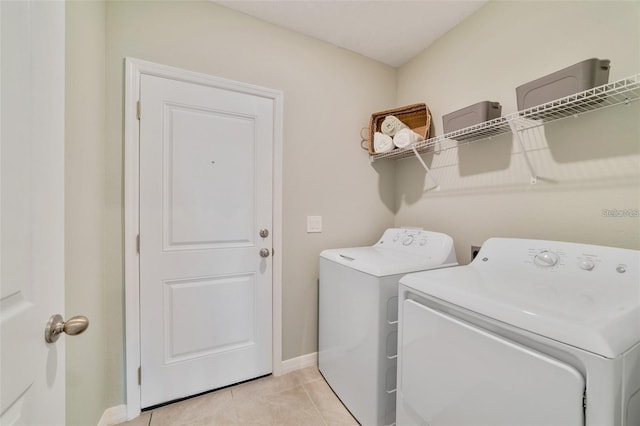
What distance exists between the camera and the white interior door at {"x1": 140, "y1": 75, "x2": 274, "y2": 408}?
151cm

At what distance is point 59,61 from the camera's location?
1.97 feet

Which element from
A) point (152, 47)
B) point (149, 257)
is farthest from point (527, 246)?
point (152, 47)

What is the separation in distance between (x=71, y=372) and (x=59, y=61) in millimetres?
1153

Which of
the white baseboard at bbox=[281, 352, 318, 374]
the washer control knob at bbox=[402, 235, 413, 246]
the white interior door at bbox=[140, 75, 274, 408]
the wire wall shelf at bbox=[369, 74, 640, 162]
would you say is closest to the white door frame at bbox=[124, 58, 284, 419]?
the white interior door at bbox=[140, 75, 274, 408]

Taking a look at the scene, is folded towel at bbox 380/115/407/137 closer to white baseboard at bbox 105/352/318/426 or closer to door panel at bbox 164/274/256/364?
door panel at bbox 164/274/256/364

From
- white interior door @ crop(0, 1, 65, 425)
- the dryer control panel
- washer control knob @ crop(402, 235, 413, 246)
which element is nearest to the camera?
white interior door @ crop(0, 1, 65, 425)

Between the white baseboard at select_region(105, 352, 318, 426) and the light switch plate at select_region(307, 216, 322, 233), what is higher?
the light switch plate at select_region(307, 216, 322, 233)

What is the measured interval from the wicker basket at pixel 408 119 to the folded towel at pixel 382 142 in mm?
73

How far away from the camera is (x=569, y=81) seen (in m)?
1.07

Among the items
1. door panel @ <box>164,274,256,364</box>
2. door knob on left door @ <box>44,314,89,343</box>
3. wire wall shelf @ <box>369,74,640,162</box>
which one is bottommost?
door panel @ <box>164,274,256,364</box>

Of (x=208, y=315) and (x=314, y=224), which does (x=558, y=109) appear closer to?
(x=314, y=224)

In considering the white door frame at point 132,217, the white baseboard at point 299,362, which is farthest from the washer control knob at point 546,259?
the white door frame at point 132,217

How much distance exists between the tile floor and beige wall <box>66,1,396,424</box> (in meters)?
0.25

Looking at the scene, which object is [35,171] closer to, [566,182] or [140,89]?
[140,89]
